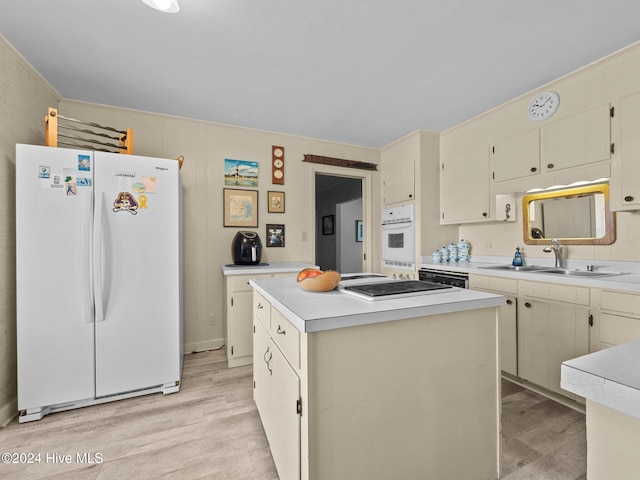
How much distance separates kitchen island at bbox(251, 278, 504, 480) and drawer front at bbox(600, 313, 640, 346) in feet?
3.79

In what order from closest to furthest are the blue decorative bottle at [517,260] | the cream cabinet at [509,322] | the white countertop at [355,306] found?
the white countertop at [355,306] < the cream cabinet at [509,322] < the blue decorative bottle at [517,260]

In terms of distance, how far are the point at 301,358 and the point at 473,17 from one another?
6.91ft

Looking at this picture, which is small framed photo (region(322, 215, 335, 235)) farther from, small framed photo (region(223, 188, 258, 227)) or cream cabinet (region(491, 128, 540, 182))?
cream cabinet (region(491, 128, 540, 182))

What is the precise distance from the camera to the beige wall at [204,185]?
2.95 metres

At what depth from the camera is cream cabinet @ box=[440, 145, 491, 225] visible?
119 inches

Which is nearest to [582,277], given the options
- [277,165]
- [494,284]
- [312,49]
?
[494,284]

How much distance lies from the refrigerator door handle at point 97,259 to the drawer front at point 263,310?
111cm

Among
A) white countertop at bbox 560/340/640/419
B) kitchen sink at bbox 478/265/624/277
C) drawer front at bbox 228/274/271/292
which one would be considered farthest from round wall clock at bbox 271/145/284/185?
white countertop at bbox 560/340/640/419

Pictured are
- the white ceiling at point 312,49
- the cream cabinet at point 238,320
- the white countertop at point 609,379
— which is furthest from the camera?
the cream cabinet at point 238,320

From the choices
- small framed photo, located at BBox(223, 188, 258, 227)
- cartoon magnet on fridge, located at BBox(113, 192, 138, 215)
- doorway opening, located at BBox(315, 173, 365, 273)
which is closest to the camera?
cartoon magnet on fridge, located at BBox(113, 192, 138, 215)

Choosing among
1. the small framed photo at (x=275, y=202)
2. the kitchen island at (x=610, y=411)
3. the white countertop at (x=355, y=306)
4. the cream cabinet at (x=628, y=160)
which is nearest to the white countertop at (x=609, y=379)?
the kitchen island at (x=610, y=411)

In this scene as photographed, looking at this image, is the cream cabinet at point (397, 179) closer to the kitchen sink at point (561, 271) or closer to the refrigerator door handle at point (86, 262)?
the kitchen sink at point (561, 271)

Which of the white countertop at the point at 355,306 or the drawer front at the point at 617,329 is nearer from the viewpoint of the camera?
the white countertop at the point at 355,306

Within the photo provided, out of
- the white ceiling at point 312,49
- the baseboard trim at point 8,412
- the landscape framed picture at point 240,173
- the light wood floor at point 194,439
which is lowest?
the light wood floor at point 194,439
